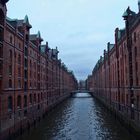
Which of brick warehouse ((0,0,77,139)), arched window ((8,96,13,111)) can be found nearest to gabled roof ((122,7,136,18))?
brick warehouse ((0,0,77,139))

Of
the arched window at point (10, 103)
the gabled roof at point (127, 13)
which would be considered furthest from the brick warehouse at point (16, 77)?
the gabled roof at point (127, 13)

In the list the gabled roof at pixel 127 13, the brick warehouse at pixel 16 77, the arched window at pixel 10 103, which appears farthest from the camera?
the gabled roof at pixel 127 13

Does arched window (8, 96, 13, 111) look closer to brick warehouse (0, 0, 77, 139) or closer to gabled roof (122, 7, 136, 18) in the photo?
brick warehouse (0, 0, 77, 139)

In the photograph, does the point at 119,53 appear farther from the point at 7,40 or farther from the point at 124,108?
the point at 7,40

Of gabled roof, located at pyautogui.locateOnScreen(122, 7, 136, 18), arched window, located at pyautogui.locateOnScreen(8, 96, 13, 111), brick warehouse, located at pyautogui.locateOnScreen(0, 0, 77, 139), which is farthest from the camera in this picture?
gabled roof, located at pyautogui.locateOnScreen(122, 7, 136, 18)

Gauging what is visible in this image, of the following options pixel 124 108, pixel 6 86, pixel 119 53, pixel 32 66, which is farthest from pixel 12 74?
pixel 119 53

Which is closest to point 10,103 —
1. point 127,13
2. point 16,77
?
point 16,77

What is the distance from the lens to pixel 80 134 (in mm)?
33375

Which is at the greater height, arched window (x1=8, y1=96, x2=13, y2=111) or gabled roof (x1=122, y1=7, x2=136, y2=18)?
gabled roof (x1=122, y1=7, x2=136, y2=18)

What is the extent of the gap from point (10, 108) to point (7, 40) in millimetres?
8675

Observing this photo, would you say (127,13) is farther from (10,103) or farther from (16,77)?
→ (10,103)

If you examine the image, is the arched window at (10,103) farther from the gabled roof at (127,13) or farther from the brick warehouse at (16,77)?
the gabled roof at (127,13)

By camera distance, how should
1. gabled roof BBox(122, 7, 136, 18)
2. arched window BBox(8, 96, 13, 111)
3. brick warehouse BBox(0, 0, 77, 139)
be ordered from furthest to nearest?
1. gabled roof BBox(122, 7, 136, 18)
2. arched window BBox(8, 96, 13, 111)
3. brick warehouse BBox(0, 0, 77, 139)

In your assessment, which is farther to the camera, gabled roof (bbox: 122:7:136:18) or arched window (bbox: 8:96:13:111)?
gabled roof (bbox: 122:7:136:18)
